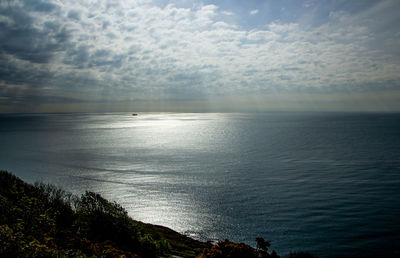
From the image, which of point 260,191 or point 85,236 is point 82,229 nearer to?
point 85,236

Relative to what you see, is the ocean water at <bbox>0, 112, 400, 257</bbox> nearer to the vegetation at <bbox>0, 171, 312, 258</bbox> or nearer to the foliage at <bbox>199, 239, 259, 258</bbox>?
the vegetation at <bbox>0, 171, 312, 258</bbox>

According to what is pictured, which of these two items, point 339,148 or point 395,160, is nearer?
point 395,160

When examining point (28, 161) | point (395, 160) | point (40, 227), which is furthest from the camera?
point (28, 161)

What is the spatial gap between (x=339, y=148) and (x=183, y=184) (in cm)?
5887

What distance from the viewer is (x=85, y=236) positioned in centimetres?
1714

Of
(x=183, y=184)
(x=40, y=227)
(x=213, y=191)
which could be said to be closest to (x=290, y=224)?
(x=213, y=191)

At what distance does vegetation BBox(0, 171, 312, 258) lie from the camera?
10273mm

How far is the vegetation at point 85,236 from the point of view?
33.7 ft

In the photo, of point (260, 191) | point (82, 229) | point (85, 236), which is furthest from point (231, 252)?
point (260, 191)

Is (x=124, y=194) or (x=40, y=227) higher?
(x=40, y=227)

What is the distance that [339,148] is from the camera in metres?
77.9

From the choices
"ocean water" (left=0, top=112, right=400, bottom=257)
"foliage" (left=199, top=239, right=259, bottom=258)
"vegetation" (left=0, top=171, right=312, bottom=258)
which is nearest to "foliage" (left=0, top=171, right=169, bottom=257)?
"vegetation" (left=0, top=171, right=312, bottom=258)

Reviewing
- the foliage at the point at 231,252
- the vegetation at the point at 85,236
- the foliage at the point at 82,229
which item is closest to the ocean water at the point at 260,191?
the vegetation at the point at 85,236

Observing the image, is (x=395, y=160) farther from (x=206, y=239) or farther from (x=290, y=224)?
(x=206, y=239)
